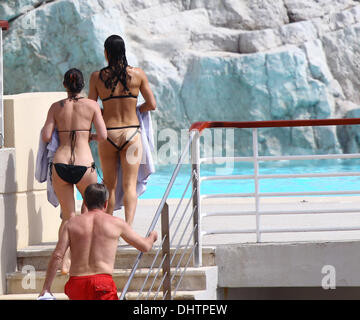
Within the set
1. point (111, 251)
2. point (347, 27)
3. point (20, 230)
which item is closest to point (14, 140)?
point (20, 230)

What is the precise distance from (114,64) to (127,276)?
1.61 metres

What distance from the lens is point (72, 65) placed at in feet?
76.4

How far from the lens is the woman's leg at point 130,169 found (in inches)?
271

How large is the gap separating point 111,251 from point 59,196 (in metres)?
1.70

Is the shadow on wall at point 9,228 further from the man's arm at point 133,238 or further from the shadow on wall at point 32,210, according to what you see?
the man's arm at point 133,238

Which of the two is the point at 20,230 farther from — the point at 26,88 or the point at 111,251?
the point at 26,88

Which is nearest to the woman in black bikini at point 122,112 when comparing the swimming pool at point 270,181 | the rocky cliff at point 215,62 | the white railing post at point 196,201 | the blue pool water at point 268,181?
the white railing post at point 196,201

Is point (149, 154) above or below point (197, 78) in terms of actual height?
below

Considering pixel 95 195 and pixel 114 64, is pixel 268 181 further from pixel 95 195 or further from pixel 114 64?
pixel 95 195

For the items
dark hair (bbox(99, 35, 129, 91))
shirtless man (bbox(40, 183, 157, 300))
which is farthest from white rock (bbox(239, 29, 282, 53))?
shirtless man (bbox(40, 183, 157, 300))

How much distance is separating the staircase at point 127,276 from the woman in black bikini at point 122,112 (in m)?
0.33

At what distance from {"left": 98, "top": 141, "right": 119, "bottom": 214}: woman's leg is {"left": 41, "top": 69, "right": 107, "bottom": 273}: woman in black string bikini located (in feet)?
0.88
